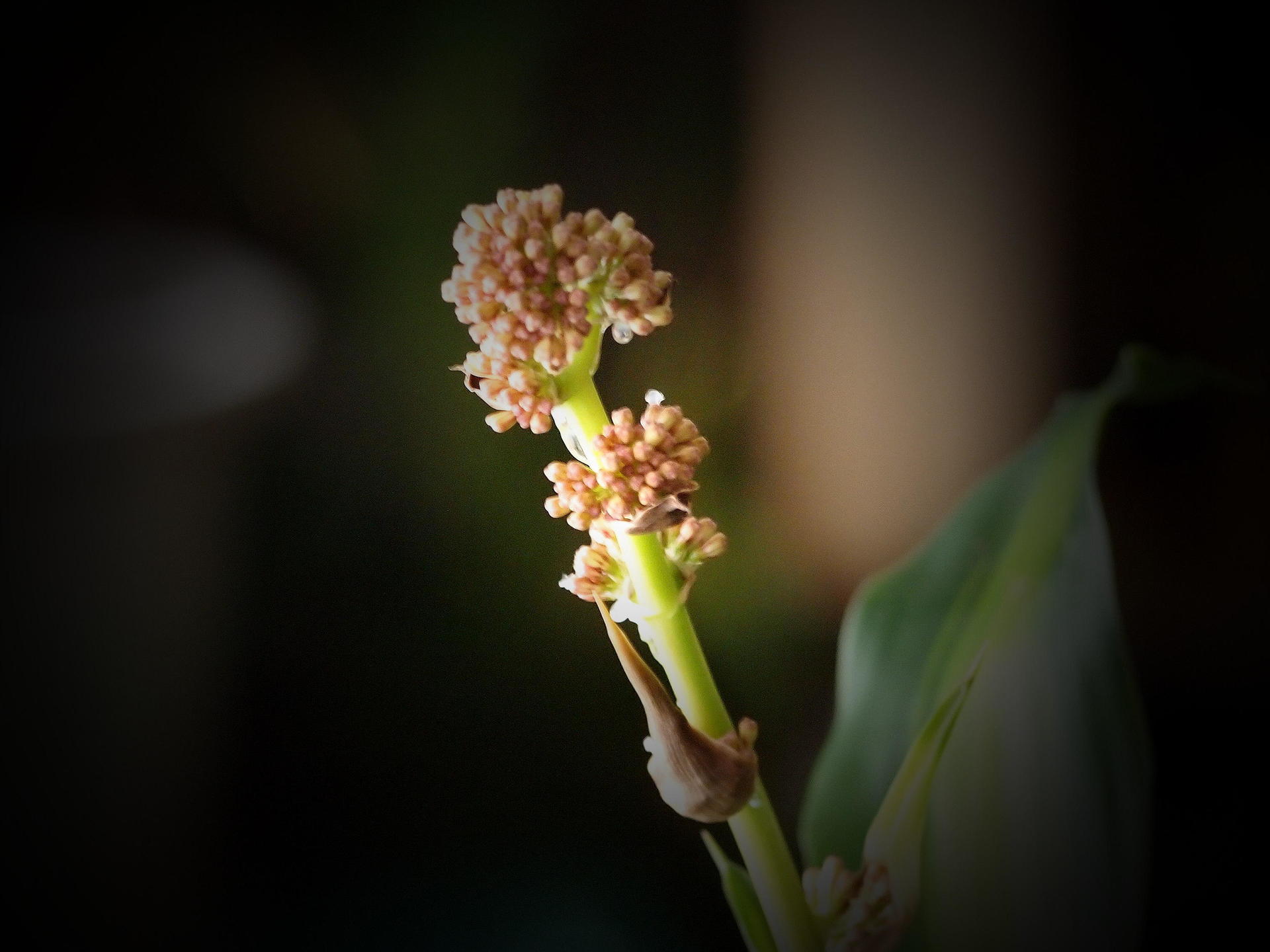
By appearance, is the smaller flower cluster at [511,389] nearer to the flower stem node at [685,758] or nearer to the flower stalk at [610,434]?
the flower stalk at [610,434]

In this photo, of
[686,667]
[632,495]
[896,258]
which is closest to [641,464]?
[632,495]

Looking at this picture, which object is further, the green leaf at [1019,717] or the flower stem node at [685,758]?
the green leaf at [1019,717]

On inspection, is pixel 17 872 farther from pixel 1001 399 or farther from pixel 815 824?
pixel 1001 399

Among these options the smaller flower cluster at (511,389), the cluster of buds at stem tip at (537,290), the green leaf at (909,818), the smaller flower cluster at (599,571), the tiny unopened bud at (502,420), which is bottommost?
the green leaf at (909,818)

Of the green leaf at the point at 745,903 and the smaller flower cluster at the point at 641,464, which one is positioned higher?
the smaller flower cluster at the point at 641,464

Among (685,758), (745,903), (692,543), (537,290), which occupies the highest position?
(537,290)

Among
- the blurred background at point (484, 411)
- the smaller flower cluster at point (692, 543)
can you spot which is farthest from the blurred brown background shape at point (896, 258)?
the smaller flower cluster at point (692, 543)

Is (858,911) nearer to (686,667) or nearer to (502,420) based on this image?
(686,667)

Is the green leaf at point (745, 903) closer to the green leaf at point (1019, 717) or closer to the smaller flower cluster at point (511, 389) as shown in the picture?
the green leaf at point (1019, 717)
